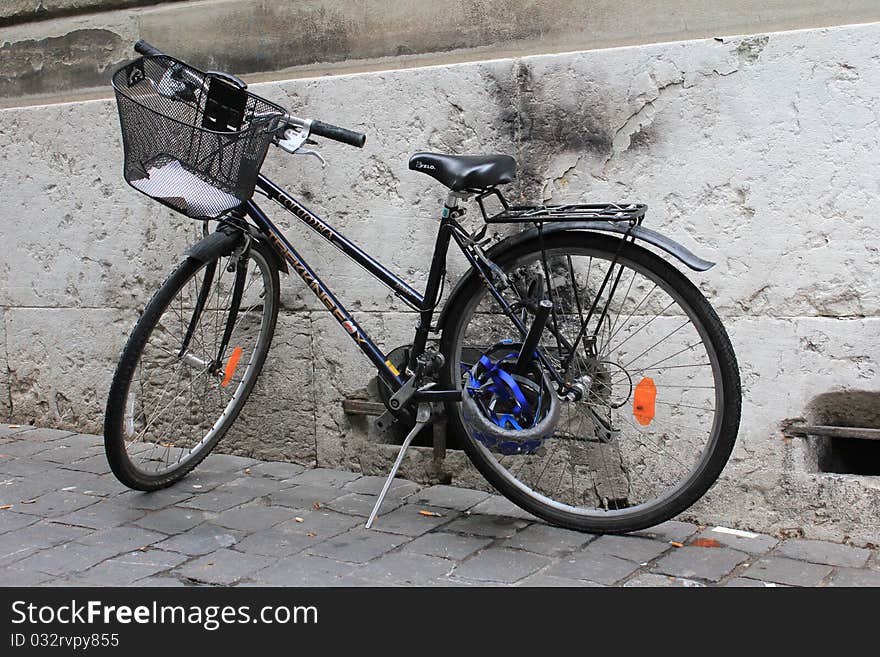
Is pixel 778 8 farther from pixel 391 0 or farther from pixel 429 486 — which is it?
pixel 429 486

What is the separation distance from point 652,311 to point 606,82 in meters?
0.82

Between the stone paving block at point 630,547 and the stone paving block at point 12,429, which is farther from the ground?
the stone paving block at point 12,429

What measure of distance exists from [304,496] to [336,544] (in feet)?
1.82

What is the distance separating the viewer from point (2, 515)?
3.72m

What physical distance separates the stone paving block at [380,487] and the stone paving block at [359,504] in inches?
1.5

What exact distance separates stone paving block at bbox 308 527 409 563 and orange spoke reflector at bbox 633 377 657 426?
896 mm

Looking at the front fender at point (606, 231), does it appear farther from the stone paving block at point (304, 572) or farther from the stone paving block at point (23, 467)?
the stone paving block at point (23, 467)

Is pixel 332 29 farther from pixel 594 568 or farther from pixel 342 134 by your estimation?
pixel 594 568

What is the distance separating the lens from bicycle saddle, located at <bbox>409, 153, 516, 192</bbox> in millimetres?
3328

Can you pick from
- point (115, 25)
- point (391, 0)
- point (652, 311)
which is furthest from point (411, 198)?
point (115, 25)

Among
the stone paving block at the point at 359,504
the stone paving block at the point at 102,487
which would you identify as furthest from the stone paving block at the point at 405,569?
the stone paving block at the point at 102,487

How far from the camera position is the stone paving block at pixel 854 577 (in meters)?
3.08

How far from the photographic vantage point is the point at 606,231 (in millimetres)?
3389

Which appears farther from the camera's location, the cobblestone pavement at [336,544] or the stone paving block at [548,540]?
the stone paving block at [548,540]
